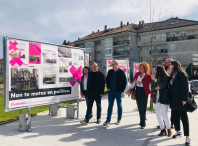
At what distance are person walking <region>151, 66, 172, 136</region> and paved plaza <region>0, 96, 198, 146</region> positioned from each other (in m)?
0.36

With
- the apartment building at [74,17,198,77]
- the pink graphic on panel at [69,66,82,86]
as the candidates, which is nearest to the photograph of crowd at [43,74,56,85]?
the pink graphic on panel at [69,66,82,86]

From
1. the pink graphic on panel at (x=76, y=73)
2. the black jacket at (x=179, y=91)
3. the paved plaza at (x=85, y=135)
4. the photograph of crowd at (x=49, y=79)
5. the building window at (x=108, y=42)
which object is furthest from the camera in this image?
the building window at (x=108, y=42)

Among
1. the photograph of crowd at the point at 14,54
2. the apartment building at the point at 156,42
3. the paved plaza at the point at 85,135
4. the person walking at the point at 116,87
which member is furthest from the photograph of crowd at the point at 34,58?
the apartment building at the point at 156,42

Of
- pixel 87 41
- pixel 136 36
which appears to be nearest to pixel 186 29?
pixel 136 36

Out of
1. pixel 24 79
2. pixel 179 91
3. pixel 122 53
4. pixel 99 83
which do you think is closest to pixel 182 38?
pixel 122 53

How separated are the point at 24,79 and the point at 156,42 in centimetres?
4127

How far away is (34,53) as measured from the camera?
5.12 meters

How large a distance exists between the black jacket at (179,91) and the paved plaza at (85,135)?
875 millimetres

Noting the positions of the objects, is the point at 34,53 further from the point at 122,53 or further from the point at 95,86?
the point at 122,53

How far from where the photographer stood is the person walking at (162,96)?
450 centimetres

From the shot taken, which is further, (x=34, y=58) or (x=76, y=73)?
(x=76, y=73)

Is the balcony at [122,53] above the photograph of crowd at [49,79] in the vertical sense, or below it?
above

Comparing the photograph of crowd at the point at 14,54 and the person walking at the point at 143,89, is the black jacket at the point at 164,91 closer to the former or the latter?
the person walking at the point at 143,89

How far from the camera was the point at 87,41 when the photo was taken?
5291cm
